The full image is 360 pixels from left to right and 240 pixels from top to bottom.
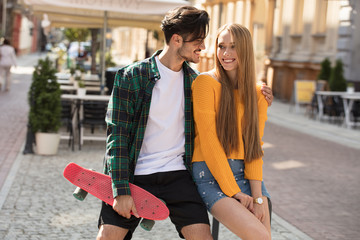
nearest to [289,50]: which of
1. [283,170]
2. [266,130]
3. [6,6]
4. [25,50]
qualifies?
[266,130]

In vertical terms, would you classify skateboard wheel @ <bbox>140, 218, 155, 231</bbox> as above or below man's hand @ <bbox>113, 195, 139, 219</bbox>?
below

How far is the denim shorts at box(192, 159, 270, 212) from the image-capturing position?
3148mm

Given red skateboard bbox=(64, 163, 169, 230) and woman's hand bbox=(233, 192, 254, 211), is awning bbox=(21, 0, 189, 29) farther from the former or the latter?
woman's hand bbox=(233, 192, 254, 211)

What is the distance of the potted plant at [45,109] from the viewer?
30.7ft

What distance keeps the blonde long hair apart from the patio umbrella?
7463mm

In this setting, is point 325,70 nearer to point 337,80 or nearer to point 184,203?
point 337,80

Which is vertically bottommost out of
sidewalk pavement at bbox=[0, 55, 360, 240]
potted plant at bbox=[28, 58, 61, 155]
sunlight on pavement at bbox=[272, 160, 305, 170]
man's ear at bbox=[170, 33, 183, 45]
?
sunlight on pavement at bbox=[272, 160, 305, 170]

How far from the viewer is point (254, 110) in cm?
323

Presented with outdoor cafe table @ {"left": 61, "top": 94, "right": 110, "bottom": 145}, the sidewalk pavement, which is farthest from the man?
outdoor cafe table @ {"left": 61, "top": 94, "right": 110, "bottom": 145}

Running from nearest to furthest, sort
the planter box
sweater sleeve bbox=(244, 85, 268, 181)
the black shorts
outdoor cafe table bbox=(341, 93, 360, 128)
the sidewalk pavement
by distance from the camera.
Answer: the black shorts < sweater sleeve bbox=(244, 85, 268, 181) < the sidewalk pavement < the planter box < outdoor cafe table bbox=(341, 93, 360, 128)

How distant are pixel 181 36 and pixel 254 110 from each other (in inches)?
Result: 21.1

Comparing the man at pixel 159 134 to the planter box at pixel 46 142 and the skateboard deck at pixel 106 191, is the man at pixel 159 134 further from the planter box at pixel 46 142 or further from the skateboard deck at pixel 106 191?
the planter box at pixel 46 142

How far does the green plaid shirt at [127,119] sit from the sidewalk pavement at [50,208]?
2351 mm

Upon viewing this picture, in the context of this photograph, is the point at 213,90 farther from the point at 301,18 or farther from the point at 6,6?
the point at 6,6
